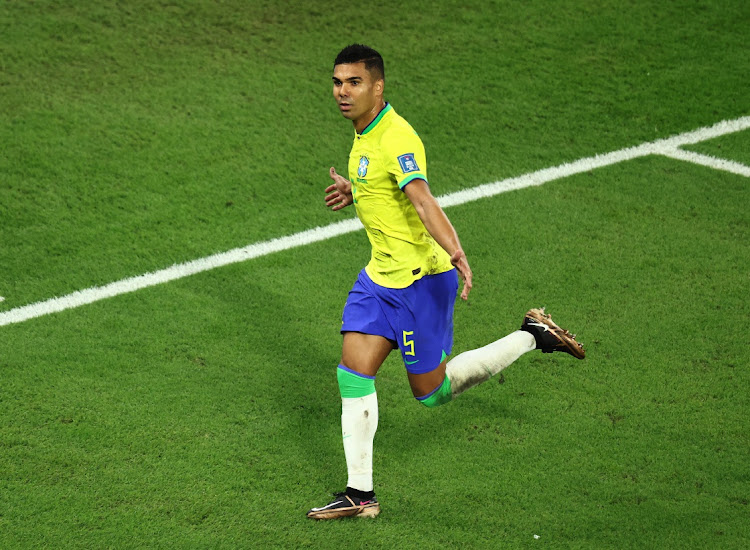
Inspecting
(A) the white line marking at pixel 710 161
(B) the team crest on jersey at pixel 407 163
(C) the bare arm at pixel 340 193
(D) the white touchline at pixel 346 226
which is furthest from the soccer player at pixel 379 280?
(A) the white line marking at pixel 710 161

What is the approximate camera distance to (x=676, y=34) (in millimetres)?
10609

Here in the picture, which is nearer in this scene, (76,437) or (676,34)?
(76,437)

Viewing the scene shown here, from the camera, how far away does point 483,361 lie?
534 cm

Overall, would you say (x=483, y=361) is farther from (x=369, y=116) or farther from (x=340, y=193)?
(x=369, y=116)

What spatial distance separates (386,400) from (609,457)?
1.25 meters

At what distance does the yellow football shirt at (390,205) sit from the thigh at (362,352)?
27 centimetres

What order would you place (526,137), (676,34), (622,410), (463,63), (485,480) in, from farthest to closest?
(676,34) < (463,63) < (526,137) < (622,410) < (485,480)

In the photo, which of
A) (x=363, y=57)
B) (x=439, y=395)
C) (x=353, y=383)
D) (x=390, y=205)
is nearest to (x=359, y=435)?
(x=353, y=383)

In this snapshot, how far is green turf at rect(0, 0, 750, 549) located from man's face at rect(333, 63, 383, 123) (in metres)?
1.76

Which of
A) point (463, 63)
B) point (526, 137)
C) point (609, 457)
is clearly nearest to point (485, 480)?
point (609, 457)

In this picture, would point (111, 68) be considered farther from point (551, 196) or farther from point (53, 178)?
point (551, 196)

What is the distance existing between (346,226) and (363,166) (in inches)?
116

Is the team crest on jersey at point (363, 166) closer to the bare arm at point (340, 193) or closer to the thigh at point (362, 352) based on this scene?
the bare arm at point (340, 193)

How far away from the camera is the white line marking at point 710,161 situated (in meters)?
8.53
